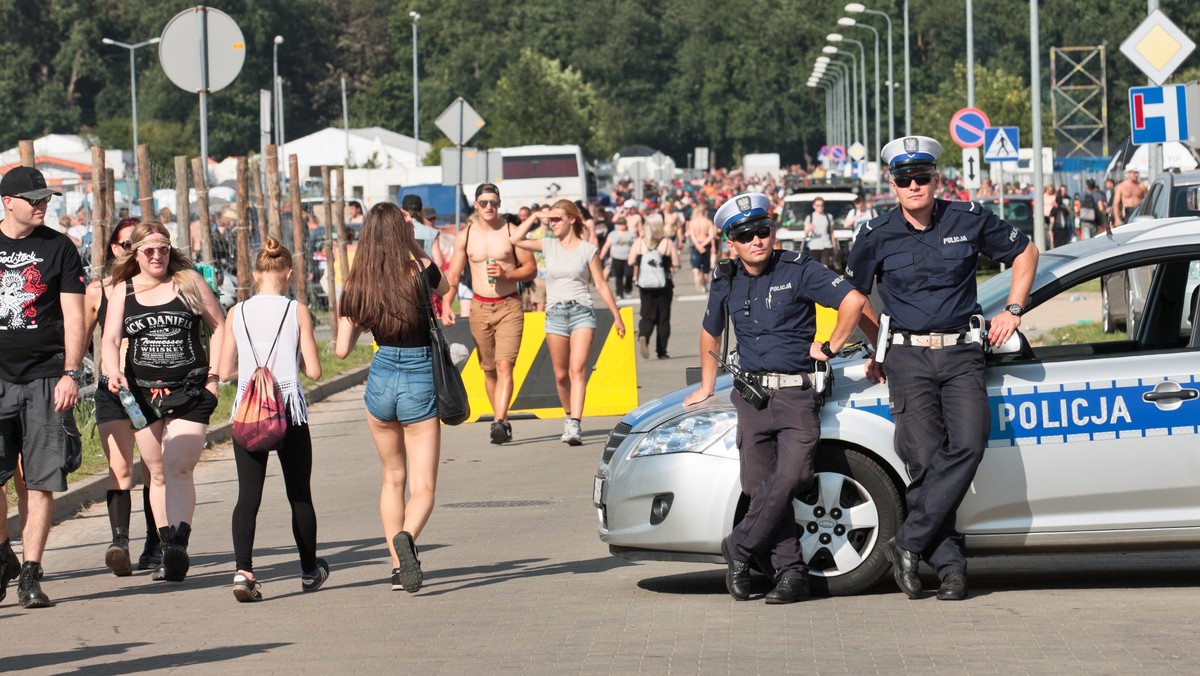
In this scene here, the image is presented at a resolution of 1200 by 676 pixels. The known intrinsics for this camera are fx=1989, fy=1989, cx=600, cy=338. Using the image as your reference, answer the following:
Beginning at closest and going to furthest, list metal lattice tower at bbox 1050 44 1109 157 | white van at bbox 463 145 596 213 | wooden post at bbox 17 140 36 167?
wooden post at bbox 17 140 36 167, white van at bbox 463 145 596 213, metal lattice tower at bbox 1050 44 1109 157

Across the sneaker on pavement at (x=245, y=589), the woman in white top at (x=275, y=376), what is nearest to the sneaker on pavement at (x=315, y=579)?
the woman in white top at (x=275, y=376)

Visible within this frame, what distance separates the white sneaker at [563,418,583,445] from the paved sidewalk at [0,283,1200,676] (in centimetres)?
337

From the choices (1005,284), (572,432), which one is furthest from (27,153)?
(1005,284)

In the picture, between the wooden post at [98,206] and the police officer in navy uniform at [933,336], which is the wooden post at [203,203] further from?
the police officer in navy uniform at [933,336]

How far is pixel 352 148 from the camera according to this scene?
9650 cm

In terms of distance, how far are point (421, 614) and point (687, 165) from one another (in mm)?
143333

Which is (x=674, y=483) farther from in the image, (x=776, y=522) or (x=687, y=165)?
(x=687, y=165)

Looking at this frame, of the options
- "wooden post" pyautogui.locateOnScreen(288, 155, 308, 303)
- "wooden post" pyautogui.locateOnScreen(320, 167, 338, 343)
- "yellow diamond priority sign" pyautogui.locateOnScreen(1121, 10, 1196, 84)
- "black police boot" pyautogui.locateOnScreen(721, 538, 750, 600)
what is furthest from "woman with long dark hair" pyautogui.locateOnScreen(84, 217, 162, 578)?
"wooden post" pyautogui.locateOnScreen(320, 167, 338, 343)

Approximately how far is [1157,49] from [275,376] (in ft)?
39.1

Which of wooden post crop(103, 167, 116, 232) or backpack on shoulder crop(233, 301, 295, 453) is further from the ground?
wooden post crop(103, 167, 116, 232)

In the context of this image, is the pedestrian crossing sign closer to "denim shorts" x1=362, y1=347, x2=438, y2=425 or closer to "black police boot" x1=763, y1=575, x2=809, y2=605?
"denim shorts" x1=362, y1=347, x2=438, y2=425

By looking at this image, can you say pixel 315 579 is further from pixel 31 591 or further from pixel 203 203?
pixel 203 203

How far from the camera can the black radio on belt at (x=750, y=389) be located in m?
7.98

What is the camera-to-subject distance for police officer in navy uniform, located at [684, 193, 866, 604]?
25.8ft
